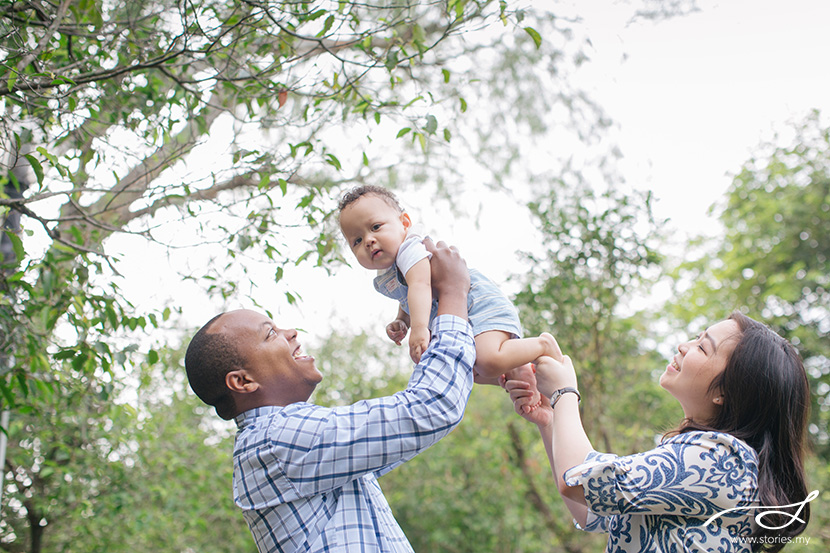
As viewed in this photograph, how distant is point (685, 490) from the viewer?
1.51m

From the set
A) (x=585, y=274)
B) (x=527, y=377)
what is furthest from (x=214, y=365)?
(x=585, y=274)

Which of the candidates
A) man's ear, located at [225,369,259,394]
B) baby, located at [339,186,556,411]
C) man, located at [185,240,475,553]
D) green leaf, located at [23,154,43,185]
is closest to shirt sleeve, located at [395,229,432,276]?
Answer: baby, located at [339,186,556,411]

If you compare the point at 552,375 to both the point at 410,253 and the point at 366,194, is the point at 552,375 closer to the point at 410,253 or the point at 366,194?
the point at 410,253

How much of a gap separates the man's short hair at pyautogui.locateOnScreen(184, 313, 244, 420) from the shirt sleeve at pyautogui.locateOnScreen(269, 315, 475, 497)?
273mm

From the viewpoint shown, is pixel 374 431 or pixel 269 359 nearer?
pixel 374 431

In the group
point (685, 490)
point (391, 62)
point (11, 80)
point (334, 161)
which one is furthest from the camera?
point (334, 161)

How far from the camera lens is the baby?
184 centimetres

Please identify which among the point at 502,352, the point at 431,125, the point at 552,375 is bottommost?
the point at 552,375

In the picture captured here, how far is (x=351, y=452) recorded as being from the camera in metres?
1.58

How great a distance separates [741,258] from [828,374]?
227 centimetres

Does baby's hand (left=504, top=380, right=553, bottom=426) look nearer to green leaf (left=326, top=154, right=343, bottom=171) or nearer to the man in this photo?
the man

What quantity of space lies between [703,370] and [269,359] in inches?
46.1

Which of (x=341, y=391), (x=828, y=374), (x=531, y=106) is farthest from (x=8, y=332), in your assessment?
(x=828, y=374)

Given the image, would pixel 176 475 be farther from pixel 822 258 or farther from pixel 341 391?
pixel 822 258
